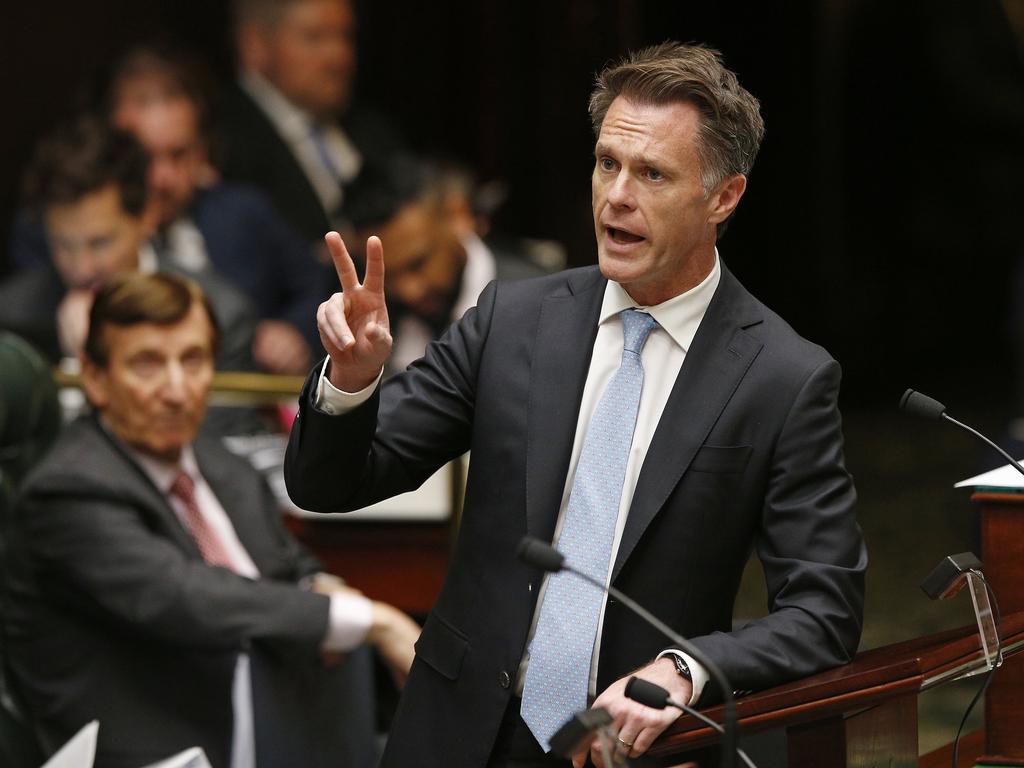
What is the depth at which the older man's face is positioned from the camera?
199cm

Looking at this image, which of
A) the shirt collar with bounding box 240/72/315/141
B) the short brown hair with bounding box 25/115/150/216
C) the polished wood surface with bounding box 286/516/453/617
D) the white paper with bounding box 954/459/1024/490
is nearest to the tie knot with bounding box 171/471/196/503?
the polished wood surface with bounding box 286/516/453/617

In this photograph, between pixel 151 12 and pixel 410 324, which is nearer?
pixel 410 324

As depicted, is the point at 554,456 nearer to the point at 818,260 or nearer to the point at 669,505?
the point at 669,505

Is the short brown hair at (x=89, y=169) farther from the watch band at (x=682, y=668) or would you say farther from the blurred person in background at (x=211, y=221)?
the watch band at (x=682, y=668)

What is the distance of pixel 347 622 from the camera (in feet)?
10.5

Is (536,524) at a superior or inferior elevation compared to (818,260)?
superior

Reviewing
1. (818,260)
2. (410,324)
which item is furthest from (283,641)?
(818,260)

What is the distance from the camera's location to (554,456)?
203 centimetres

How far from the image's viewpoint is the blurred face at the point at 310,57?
6742 millimetres

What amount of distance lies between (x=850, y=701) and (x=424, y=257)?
406cm

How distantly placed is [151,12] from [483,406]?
5.20 metres

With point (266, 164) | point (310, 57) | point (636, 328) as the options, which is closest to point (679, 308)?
point (636, 328)

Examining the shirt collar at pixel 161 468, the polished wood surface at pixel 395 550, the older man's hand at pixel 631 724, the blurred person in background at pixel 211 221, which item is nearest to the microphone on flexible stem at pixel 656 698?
the older man's hand at pixel 631 724

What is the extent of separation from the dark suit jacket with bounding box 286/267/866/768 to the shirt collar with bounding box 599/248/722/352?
0.06 feet
